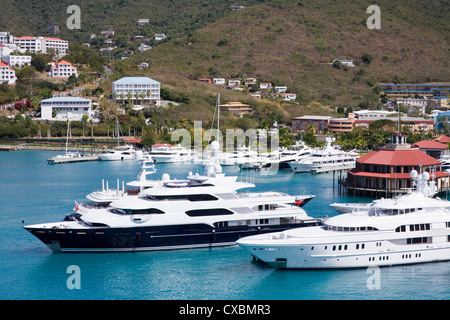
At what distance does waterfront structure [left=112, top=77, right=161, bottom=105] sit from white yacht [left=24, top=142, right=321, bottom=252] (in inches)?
3376

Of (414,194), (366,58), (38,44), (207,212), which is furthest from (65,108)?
(366,58)

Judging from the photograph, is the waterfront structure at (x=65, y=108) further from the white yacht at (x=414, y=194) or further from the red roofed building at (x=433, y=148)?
the white yacht at (x=414, y=194)

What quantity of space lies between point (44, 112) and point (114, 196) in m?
80.6

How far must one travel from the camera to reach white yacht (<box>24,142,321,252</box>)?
3766 cm

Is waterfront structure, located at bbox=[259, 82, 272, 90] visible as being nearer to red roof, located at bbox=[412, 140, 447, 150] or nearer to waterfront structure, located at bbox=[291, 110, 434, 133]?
waterfront structure, located at bbox=[291, 110, 434, 133]

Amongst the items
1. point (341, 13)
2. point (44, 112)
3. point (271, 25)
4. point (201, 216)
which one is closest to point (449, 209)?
point (201, 216)

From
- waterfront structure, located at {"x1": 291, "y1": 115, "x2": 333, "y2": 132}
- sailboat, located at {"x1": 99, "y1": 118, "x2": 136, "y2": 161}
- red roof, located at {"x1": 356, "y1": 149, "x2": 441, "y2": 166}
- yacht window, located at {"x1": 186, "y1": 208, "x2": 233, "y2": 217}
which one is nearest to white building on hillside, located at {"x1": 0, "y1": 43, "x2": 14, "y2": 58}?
sailboat, located at {"x1": 99, "y1": 118, "x2": 136, "y2": 161}

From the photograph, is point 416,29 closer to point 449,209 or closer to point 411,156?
point 411,156

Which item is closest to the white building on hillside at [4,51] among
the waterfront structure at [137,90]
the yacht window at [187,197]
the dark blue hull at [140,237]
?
the waterfront structure at [137,90]

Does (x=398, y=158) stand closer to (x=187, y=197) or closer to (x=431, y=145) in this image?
(x=431, y=145)

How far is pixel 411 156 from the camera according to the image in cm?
6084

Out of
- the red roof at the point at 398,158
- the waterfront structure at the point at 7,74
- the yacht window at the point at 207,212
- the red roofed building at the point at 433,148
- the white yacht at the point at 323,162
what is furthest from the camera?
the waterfront structure at the point at 7,74

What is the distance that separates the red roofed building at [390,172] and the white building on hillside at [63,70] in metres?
82.4

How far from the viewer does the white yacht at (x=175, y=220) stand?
37656mm
